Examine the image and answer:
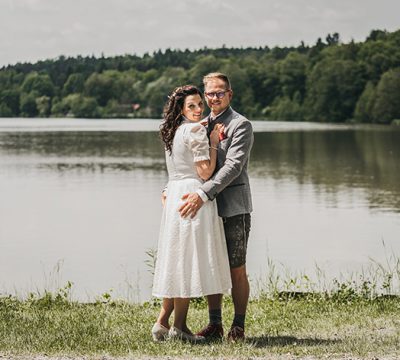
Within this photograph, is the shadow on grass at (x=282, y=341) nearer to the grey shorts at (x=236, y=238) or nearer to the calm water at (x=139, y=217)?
the grey shorts at (x=236, y=238)

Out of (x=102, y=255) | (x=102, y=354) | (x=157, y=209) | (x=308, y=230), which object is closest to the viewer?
(x=102, y=354)

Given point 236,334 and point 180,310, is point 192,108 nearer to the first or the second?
point 180,310

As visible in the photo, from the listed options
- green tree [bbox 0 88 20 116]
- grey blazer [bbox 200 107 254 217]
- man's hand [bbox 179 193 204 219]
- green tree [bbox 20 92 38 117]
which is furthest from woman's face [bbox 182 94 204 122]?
green tree [bbox 0 88 20 116]

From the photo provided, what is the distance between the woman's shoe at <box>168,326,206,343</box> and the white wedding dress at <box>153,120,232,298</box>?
0.34 m

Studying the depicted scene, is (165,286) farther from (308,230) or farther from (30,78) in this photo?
(30,78)

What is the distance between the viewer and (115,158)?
44.3 meters

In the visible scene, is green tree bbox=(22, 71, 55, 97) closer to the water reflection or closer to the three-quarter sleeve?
the water reflection

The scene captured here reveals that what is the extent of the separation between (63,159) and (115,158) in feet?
8.65

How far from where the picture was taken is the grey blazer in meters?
6.08

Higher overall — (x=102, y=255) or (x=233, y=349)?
(x=233, y=349)

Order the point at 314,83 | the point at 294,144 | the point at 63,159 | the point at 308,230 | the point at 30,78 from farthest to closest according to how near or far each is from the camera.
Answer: the point at 30,78 < the point at 314,83 < the point at 294,144 < the point at 63,159 < the point at 308,230

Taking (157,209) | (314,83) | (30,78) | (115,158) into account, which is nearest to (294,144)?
(115,158)

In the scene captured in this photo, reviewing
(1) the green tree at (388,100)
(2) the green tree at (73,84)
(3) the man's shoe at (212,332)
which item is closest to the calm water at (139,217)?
(3) the man's shoe at (212,332)

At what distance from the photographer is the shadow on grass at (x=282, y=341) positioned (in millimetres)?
6273
